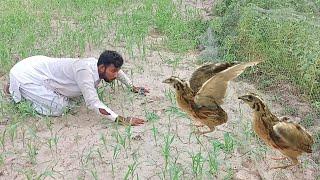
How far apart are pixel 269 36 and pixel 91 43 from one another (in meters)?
2.84

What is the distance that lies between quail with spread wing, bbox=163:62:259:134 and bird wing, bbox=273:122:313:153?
0.62 meters

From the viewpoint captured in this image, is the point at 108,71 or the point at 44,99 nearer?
the point at 108,71

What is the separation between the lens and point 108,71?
6406mm

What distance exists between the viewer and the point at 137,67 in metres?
7.93

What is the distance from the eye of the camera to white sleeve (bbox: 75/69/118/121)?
244 inches

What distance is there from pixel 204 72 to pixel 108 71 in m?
1.33

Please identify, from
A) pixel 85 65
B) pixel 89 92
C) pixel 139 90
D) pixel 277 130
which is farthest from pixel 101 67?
pixel 277 130

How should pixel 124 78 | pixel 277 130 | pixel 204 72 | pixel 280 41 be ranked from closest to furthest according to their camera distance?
pixel 277 130
pixel 204 72
pixel 124 78
pixel 280 41

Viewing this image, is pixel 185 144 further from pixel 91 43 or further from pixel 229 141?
pixel 91 43

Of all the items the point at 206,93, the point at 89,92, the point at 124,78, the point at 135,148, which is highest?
the point at 206,93

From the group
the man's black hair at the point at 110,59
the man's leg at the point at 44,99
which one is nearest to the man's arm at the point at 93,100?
the man's black hair at the point at 110,59

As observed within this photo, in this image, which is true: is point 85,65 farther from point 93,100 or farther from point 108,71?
point 93,100

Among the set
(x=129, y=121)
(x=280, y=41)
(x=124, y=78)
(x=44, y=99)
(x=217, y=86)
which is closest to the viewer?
(x=217, y=86)

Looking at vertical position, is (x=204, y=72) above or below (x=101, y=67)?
above
